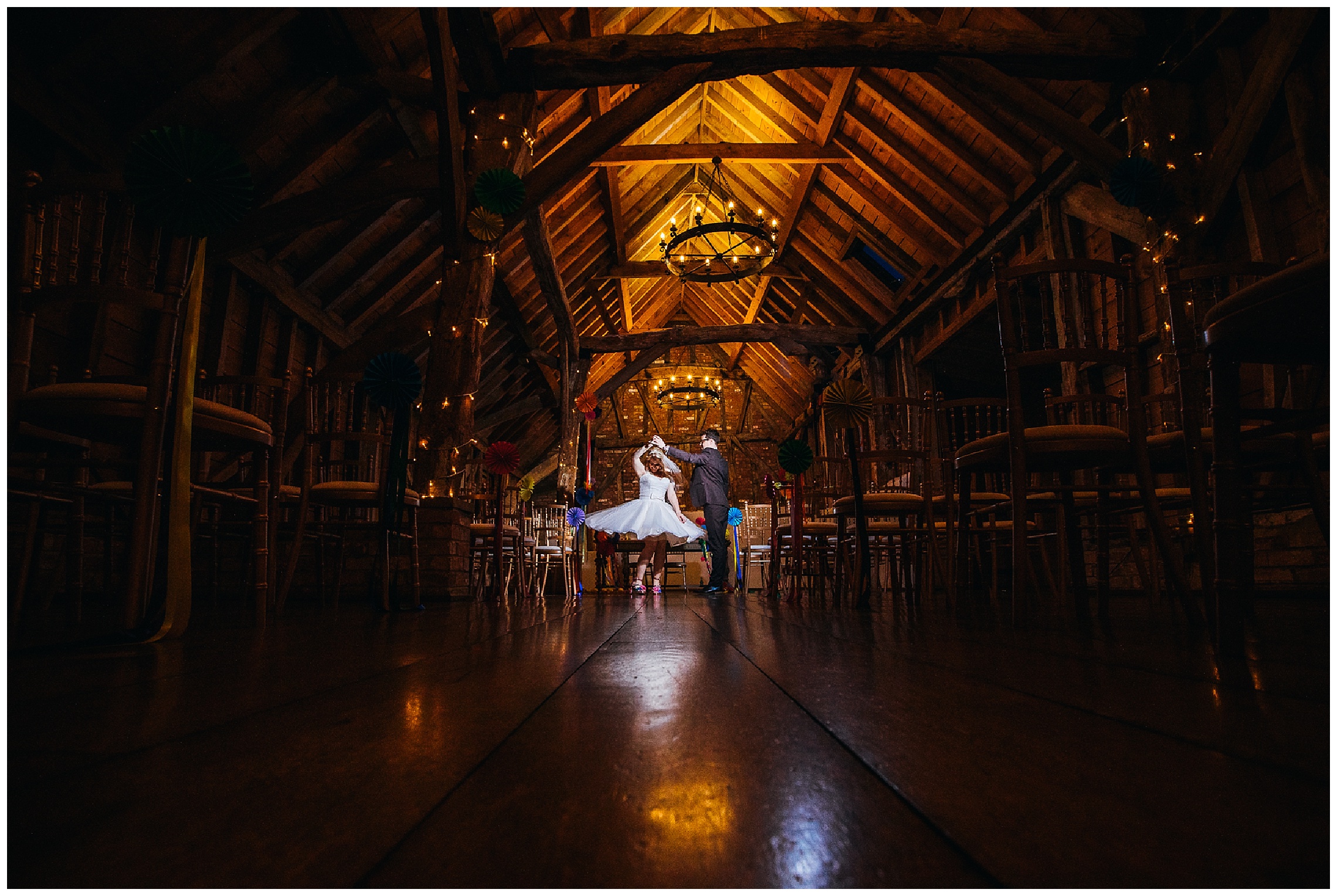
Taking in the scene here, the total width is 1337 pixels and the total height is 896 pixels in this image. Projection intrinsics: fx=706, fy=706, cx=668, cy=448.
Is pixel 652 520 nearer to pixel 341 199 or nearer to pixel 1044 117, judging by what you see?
pixel 341 199

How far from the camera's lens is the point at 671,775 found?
468 mm

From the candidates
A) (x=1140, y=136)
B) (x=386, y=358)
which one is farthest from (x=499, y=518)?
(x=1140, y=136)

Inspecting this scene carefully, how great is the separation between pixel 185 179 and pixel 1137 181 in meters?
4.57

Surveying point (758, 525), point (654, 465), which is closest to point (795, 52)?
point (654, 465)

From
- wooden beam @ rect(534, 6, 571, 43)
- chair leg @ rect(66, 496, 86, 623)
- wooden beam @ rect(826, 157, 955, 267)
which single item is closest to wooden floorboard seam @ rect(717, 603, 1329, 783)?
chair leg @ rect(66, 496, 86, 623)

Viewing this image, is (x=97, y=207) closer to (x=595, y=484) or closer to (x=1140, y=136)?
(x=1140, y=136)

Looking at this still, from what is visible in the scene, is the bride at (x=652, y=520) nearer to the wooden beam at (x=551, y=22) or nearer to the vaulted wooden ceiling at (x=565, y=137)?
the vaulted wooden ceiling at (x=565, y=137)

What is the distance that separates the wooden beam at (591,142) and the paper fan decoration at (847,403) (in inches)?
97.2

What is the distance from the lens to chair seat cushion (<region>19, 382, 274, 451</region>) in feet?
5.37

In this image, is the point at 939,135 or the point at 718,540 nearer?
the point at 939,135

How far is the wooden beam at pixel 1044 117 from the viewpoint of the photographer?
4.53 metres

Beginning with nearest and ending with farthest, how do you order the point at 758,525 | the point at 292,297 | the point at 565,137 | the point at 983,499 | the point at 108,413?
1. the point at 108,413
2. the point at 983,499
3. the point at 292,297
4. the point at 565,137
5. the point at 758,525

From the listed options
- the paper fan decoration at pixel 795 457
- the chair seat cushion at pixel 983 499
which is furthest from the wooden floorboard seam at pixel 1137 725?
the paper fan decoration at pixel 795 457

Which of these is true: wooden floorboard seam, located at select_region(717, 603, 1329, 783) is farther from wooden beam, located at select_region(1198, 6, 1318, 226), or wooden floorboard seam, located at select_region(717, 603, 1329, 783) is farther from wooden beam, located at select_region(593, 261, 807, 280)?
wooden beam, located at select_region(593, 261, 807, 280)
